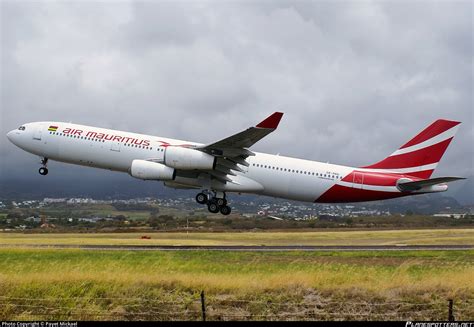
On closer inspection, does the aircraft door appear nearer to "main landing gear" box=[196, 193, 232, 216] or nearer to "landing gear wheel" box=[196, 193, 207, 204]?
"main landing gear" box=[196, 193, 232, 216]

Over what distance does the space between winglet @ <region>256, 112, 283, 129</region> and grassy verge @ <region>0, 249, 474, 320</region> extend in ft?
40.2

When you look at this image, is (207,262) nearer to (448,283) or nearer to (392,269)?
(392,269)

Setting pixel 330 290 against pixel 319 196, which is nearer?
pixel 330 290

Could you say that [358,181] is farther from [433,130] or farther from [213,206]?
[213,206]

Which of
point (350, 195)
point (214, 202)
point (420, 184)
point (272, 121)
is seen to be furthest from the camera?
point (214, 202)

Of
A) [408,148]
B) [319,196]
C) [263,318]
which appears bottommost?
[263,318]

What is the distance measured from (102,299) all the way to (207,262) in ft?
31.7

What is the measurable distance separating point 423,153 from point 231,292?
29332 millimetres

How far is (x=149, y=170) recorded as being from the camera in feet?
141

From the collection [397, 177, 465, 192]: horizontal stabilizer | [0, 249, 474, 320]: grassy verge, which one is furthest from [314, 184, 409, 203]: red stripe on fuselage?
[0, 249, 474, 320]: grassy verge

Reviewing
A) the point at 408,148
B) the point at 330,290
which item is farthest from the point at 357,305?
the point at 408,148

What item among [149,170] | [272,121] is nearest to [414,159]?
[272,121]

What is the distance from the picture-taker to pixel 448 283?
23859 millimetres

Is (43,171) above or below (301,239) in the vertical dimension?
Answer: above
